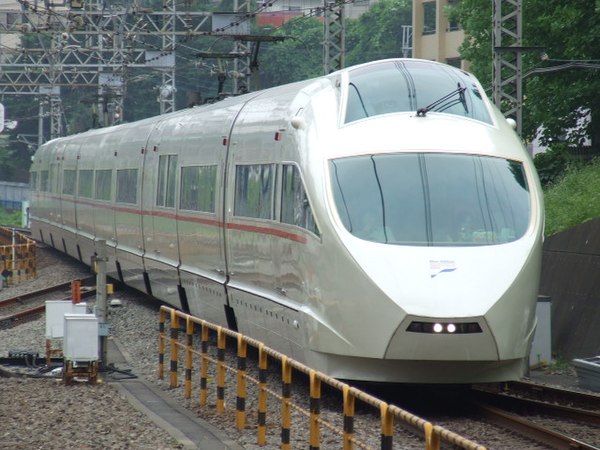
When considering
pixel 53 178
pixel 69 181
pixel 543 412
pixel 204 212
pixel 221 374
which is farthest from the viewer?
pixel 53 178

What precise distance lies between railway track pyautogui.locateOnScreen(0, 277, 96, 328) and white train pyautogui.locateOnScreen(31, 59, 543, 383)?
29.8ft

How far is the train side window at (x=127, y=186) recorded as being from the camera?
78.5ft

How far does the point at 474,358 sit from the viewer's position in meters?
11.4

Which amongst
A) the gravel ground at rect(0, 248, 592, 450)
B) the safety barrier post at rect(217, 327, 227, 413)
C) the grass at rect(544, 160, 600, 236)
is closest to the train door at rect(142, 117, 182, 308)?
the gravel ground at rect(0, 248, 592, 450)

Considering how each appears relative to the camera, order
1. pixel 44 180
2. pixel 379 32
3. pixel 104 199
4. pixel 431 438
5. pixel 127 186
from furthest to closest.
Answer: pixel 379 32 → pixel 44 180 → pixel 104 199 → pixel 127 186 → pixel 431 438

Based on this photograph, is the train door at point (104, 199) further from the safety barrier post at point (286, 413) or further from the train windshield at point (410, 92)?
the safety barrier post at point (286, 413)

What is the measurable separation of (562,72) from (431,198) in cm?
2001

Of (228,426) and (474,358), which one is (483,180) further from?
(228,426)

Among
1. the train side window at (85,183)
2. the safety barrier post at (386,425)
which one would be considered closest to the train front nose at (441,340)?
the safety barrier post at (386,425)

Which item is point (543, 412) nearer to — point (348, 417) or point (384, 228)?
point (384, 228)

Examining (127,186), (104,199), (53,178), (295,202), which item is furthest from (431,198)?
(53,178)

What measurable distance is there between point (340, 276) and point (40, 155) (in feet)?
103

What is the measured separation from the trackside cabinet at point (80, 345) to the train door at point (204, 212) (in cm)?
224

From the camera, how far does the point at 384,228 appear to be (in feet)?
39.2
